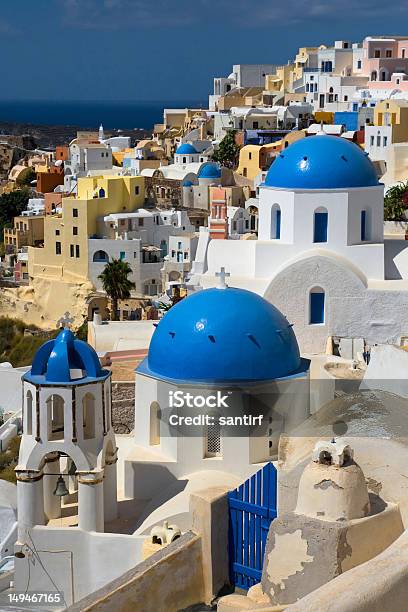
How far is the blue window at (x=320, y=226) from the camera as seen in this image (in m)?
18.4

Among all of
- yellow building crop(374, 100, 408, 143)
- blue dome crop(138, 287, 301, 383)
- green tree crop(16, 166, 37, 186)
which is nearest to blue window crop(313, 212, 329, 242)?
blue dome crop(138, 287, 301, 383)

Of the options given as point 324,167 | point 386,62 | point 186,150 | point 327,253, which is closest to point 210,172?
point 186,150

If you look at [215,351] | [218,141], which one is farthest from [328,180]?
[218,141]

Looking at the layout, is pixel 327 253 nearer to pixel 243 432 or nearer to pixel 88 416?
pixel 243 432

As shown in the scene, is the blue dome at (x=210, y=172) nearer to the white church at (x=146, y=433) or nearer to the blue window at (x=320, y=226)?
the blue window at (x=320, y=226)

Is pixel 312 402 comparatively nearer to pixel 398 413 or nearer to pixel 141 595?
pixel 398 413

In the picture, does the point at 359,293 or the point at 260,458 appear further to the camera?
the point at 359,293

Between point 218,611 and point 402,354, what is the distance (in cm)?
568

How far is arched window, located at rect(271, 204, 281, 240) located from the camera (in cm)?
1880

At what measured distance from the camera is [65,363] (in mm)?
12523

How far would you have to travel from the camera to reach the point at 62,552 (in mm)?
12383

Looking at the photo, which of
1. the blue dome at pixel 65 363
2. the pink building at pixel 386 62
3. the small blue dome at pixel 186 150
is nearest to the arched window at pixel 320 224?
the blue dome at pixel 65 363

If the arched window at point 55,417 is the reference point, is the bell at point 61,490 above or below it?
below

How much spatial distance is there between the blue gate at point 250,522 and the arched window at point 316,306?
756 cm
